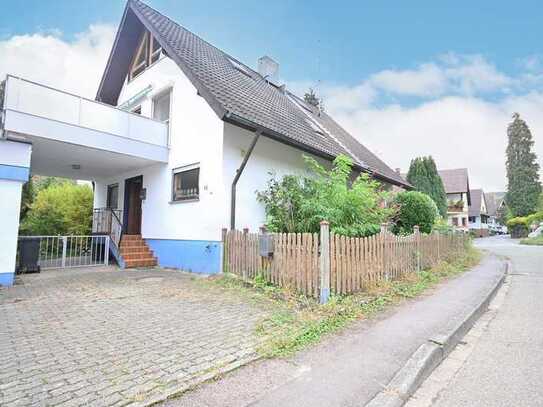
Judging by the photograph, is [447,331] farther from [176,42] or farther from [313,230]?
[176,42]

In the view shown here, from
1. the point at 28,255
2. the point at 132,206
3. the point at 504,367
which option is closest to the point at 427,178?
the point at 132,206

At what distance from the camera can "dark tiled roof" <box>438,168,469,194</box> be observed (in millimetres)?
41250

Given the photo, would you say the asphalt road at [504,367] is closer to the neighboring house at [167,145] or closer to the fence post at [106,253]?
the neighboring house at [167,145]

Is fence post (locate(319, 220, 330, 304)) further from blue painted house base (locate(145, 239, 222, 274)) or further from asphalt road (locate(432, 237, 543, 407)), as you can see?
blue painted house base (locate(145, 239, 222, 274))

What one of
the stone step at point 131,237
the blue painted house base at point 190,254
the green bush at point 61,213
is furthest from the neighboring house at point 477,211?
the green bush at point 61,213

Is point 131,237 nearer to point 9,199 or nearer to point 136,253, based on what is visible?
point 136,253

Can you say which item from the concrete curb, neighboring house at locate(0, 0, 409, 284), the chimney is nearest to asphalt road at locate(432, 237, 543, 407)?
the concrete curb

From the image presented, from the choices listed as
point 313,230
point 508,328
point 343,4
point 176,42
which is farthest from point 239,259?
point 343,4

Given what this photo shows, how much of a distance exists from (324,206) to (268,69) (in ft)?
39.2

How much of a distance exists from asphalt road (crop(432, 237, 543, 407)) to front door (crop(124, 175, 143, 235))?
10.9m

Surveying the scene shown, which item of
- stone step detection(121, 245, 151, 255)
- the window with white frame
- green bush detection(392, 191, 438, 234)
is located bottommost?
stone step detection(121, 245, 151, 255)

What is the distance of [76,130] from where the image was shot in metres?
7.85

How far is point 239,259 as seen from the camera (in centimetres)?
705

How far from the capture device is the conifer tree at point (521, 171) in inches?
1507
